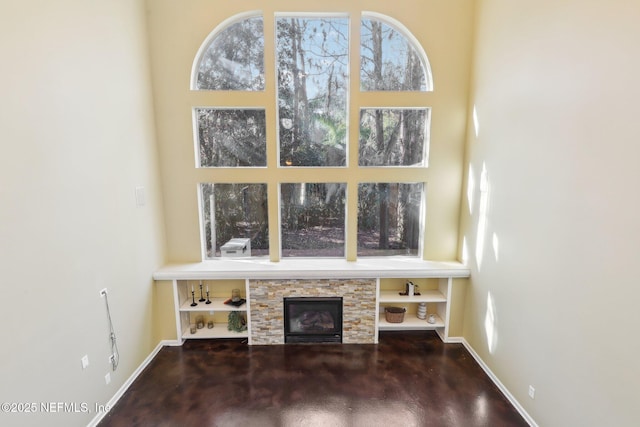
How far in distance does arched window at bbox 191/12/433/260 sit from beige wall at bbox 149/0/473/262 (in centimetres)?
9

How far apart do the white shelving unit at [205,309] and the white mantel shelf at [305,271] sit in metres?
0.23

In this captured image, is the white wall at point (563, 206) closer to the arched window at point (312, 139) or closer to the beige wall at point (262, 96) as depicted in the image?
the beige wall at point (262, 96)

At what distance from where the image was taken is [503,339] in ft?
10.4

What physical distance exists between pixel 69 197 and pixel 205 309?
214 cm

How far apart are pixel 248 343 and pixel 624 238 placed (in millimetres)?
3940

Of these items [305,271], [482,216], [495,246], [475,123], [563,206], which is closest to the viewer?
[563,206]

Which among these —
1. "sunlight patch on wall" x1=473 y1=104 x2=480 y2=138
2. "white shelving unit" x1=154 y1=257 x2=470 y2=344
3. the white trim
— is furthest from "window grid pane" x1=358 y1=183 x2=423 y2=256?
the white trim

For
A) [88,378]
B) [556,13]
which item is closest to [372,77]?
[556,13]

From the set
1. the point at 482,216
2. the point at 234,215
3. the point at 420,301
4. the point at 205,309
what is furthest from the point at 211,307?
the point at 482,216

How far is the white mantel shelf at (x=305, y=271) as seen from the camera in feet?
12.7

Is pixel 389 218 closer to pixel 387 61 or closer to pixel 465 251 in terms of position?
pixel 465 251

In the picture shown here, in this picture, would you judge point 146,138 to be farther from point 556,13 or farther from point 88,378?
point 556,13

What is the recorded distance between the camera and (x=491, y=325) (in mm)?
3393

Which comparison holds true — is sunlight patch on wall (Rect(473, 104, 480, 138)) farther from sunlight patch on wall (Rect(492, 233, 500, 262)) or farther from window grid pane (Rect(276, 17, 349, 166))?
window grid pane (Rect(276, 17, 349, 166))
